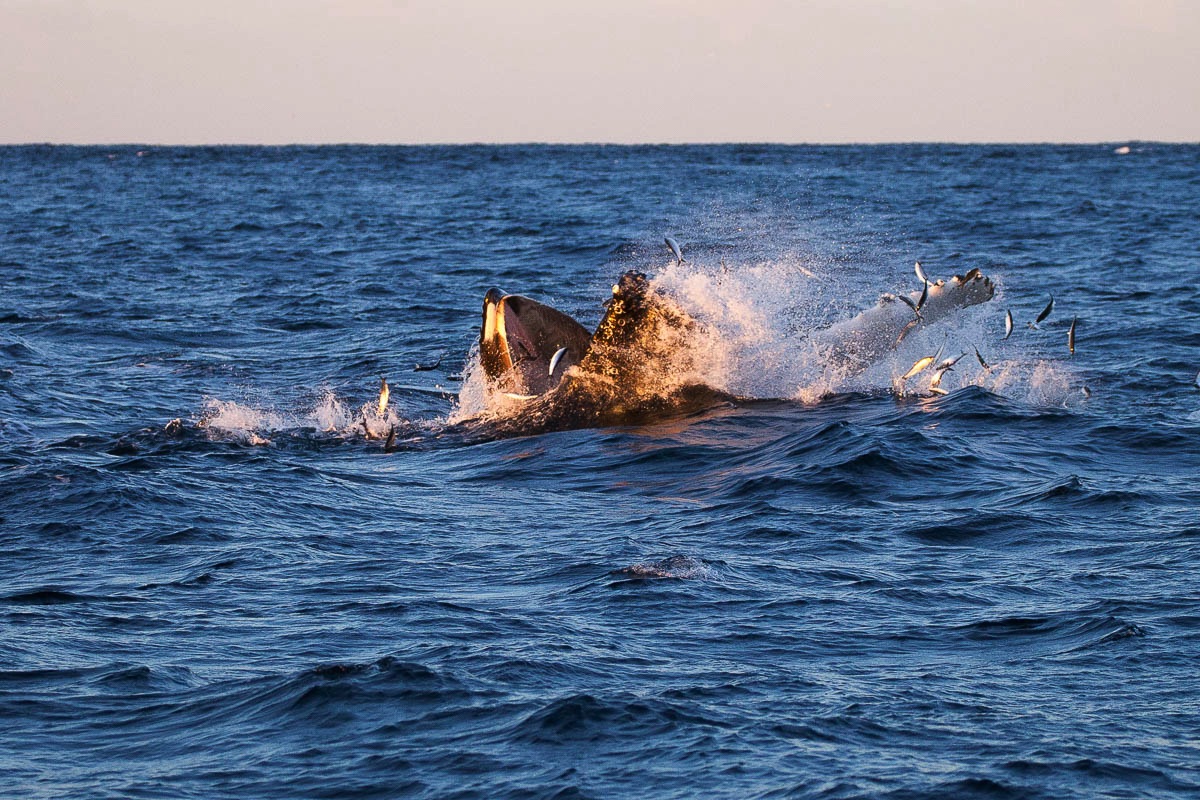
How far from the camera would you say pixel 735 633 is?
8.09 metres

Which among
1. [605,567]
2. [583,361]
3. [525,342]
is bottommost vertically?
[605,567]

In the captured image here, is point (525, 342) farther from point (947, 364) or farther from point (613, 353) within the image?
point (947, 364)

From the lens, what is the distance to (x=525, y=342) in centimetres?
1445

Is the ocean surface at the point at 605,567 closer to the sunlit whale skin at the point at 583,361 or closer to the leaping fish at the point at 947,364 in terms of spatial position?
the leaping fish at the point at 947,364

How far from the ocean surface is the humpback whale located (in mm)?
394

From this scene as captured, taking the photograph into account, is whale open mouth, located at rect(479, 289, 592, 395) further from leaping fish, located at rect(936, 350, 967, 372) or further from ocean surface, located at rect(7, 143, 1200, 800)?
leaping fish, located at rect(936, 350, 967, 372)

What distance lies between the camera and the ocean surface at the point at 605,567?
6484 millimetres

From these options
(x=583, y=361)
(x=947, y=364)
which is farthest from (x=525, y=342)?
(x=947, y=364)

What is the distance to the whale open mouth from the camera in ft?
46.9

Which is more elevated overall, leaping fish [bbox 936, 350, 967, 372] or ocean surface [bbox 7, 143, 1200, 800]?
leaping fish [bbox 936, 350, 967, 372]

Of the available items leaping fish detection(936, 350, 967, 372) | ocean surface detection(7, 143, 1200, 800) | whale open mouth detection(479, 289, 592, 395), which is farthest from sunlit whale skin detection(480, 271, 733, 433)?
leaping fish detection(936, 350, 967, 372)

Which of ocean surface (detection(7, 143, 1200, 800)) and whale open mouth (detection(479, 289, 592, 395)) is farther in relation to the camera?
whale open mouth (detection(479, 289, 592, 395))

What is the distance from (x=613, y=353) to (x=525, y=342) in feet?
2.85

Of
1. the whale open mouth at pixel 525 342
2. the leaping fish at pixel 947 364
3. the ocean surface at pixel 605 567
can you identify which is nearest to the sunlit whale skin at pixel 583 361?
the whale open mouth at pixel 525 342
